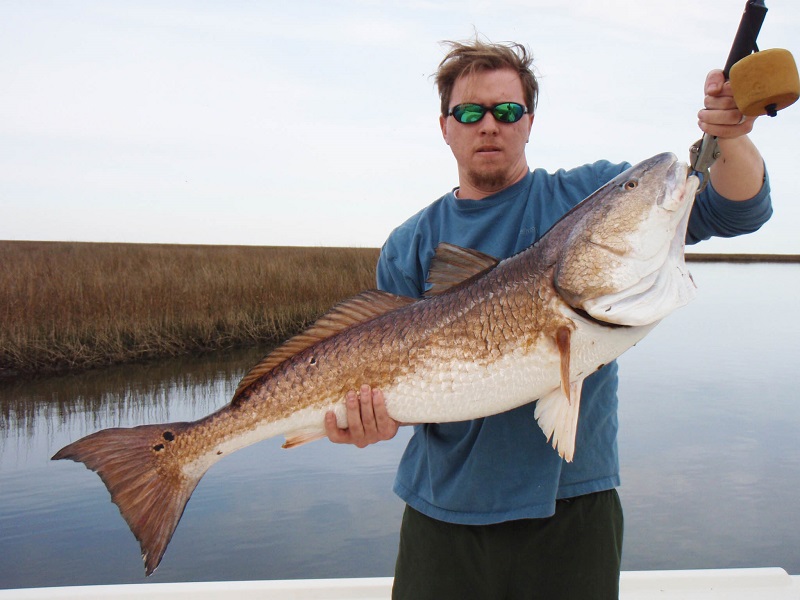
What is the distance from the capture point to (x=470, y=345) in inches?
96.0

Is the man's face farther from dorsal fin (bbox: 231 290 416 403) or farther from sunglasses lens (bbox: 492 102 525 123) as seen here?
dorsal fin (bbox: 231 290 416 403)

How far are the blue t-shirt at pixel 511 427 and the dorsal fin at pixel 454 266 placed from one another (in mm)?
248

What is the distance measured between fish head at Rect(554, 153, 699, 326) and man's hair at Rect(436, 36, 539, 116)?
959mm

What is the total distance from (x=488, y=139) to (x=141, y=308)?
11.9 metres

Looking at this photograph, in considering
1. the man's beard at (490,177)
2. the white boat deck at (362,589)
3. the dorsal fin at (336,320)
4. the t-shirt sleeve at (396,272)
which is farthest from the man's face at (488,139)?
the white boat deck at (362,589)

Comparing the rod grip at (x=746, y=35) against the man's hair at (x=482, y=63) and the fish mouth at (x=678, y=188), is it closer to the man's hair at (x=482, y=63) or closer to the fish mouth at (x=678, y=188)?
the fish mouth at (x=678, y=188)

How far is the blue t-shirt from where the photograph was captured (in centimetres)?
247

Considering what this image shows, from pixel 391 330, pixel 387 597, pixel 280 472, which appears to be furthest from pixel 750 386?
pixel 391 330

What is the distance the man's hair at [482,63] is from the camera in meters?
2.95

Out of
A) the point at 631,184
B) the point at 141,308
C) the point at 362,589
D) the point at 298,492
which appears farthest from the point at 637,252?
the point at 141,308

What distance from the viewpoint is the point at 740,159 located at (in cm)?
217

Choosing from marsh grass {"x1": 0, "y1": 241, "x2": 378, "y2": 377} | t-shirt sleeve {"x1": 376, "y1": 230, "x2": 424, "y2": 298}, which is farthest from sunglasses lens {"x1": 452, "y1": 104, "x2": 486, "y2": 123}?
marsh grass {"x1": 0, "y1": 241, "x2": 378, "y2": 377}

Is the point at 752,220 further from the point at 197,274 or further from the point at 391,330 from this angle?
the point at 197,274

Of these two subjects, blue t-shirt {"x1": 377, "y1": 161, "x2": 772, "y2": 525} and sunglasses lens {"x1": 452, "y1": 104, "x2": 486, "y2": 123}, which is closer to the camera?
blue t-shirt {"x1": 377, "y1": 161, "x2": 772, "y2": 525}
